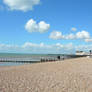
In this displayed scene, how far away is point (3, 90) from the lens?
8102mm

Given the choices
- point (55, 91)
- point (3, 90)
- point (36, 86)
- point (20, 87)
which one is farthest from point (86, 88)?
point (3, 90)

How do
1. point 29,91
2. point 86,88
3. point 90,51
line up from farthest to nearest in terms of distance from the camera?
point 90,51 → point 86,88 → point 29,91

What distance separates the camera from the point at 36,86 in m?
8.86

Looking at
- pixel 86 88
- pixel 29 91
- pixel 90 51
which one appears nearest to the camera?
pixel 29 91

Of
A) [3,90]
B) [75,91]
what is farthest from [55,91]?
[3,90]

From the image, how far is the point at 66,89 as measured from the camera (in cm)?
825

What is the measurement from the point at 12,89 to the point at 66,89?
2.57m

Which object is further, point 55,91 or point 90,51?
point 90,51

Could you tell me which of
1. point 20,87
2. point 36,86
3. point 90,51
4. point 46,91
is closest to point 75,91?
point 46,91

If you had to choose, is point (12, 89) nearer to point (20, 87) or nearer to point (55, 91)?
point (20, 87)

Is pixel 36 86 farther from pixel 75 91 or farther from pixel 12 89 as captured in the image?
pixel 75 91

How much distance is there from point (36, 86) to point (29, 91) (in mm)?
978

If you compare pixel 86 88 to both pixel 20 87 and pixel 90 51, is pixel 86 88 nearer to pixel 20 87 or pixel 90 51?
pixel 20 87

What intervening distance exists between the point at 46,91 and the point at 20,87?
4.84 ft
